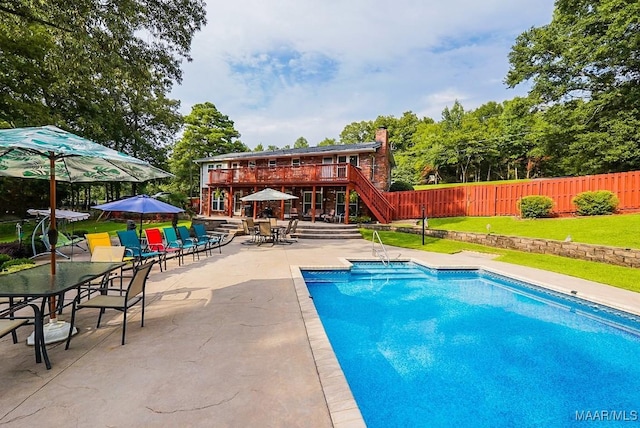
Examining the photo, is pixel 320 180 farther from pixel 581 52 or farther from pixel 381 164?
pixel 581 52

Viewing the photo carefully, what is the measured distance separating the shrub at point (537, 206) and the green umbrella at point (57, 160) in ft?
50.8

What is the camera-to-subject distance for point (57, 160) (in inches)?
173

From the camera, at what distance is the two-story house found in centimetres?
1800

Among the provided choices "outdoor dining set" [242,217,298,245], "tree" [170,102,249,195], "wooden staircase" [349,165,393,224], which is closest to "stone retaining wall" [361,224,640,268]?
"wooden staircase" [349,165,393,224]

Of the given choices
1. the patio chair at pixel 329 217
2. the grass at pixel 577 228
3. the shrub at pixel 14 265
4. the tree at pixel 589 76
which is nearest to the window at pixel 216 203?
the patio chair at pixel 329 217

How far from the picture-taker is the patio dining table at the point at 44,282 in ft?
10.2

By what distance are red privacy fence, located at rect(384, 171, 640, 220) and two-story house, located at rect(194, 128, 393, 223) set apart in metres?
1.87

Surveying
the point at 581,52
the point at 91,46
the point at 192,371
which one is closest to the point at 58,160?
the point at 192,371

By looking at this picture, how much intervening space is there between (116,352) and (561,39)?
95.2 ft

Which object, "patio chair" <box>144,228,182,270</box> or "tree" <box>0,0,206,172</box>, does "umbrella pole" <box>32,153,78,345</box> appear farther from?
"tree" <box>0,0,206,172</box>

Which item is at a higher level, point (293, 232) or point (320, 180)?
point (320, 180)

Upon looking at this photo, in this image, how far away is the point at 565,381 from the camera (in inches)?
155

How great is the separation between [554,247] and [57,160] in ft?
44.2

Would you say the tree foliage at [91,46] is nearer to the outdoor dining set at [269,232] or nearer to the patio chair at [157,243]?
the patio chair at [157,243]
